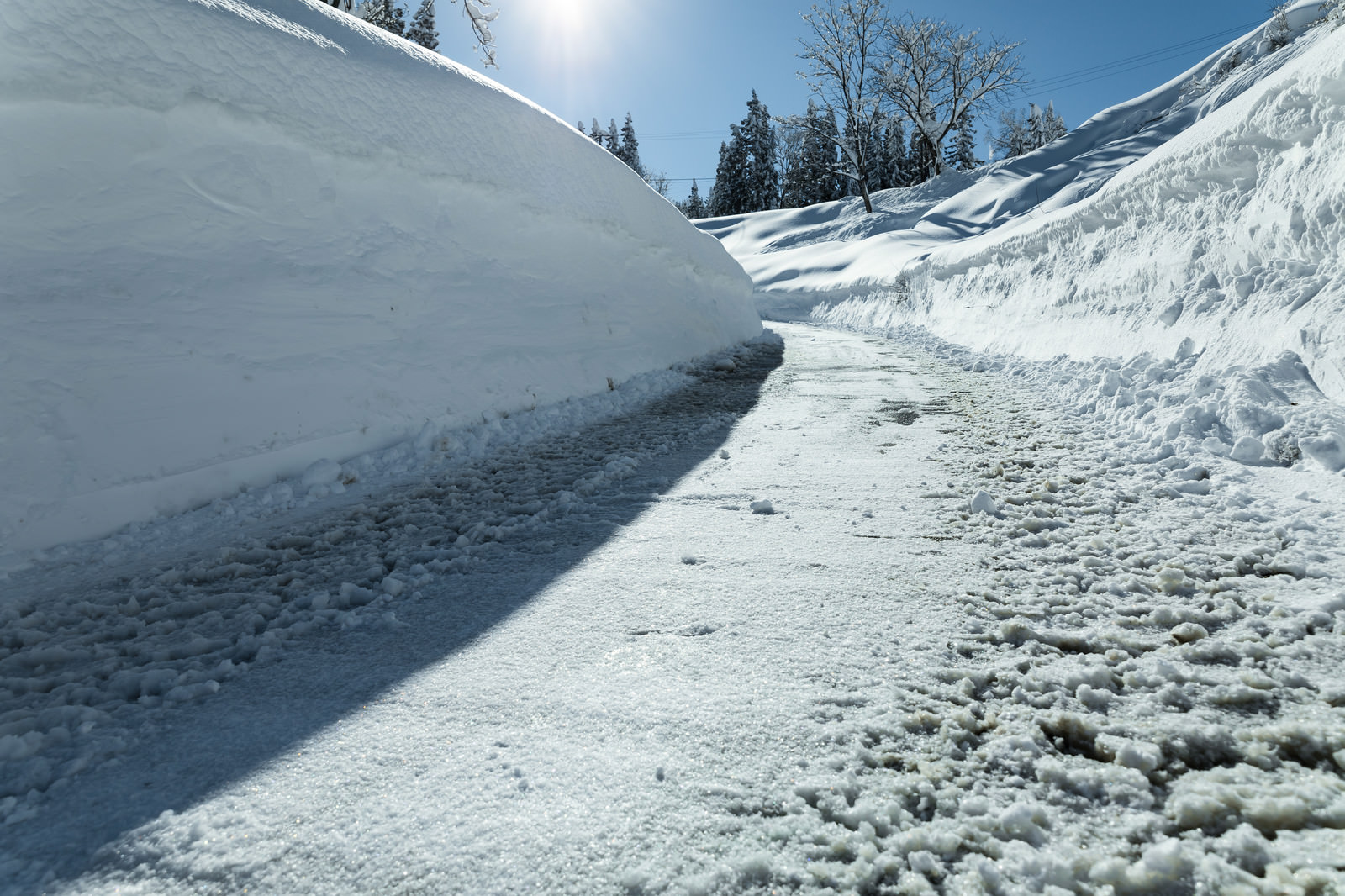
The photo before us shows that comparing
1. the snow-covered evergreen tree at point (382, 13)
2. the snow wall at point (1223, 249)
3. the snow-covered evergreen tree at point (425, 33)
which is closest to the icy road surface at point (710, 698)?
the snow wall at point (1223, 249)

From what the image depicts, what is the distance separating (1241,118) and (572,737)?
23.0 feet

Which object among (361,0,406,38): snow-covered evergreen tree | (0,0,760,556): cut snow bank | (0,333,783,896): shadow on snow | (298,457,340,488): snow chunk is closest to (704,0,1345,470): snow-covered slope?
(0,333,783,896): shadow on snow

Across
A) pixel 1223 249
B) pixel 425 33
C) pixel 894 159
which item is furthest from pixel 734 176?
pixel 1223 249

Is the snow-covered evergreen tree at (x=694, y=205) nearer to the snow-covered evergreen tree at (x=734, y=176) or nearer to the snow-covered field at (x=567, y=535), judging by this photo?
the snow-covered evergreen tree at (x=734, y=176)

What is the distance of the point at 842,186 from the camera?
48000 millimetres

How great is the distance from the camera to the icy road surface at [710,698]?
125 centimetres

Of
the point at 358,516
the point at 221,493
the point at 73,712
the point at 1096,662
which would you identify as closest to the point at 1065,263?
the point at 1096,662

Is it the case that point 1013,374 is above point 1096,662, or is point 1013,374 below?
above

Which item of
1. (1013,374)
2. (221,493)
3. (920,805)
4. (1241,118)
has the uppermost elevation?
(1241,118)

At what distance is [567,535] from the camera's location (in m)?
2.96

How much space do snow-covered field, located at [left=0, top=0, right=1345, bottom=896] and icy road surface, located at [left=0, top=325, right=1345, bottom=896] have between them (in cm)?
1

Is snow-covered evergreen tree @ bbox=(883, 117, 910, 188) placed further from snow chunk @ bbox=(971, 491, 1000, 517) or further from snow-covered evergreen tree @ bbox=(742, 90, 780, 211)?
snow chunk @ bbox=(971, 491, 1000, 517)

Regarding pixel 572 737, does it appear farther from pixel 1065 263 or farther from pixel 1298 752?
pixel 1065 263

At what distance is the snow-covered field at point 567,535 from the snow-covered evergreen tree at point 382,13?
535 inches
